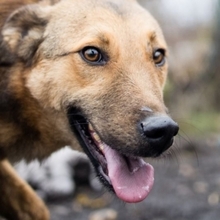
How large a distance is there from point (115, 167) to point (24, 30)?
117 centimetres

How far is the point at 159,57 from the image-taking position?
407cm

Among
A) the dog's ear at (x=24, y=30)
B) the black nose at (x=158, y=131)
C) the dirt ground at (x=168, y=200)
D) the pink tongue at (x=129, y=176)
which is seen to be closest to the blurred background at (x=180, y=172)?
the dirt ground at (x=168, y=200)

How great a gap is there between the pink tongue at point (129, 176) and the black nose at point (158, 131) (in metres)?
0.35

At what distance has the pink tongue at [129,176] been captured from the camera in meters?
3.73

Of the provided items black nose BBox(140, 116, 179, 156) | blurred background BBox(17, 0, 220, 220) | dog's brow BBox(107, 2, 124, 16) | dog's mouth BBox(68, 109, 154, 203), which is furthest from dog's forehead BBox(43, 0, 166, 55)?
blurred background BBox(17, 0, 220, 220)

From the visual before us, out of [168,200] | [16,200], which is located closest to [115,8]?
[16,200]

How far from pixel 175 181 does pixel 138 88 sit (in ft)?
10.9

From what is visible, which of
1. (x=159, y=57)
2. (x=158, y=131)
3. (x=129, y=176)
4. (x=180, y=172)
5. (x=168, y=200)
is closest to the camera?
(x=158, y=131)

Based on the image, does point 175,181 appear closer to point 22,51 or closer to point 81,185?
point 81,185

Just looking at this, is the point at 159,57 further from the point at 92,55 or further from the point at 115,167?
the point at 115,167

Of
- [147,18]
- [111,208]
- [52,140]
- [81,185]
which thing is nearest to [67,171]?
[81,185]

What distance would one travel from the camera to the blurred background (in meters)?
Answer: 5.79

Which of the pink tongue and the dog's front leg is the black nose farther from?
the dog's front leg

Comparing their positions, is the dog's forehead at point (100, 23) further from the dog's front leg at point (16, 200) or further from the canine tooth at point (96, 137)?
the dog's front leg at point (16, 200)
